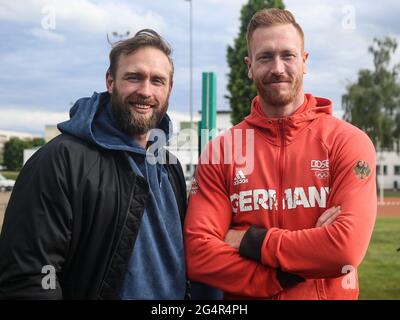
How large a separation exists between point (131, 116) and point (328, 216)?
41.8 inches

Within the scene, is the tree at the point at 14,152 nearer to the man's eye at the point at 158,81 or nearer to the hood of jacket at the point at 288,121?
the man's eye at the point at 158,81

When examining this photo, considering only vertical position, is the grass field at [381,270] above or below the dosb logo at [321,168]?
below

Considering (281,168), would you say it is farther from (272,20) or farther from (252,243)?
(272,20)

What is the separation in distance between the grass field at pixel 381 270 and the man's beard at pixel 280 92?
474cm

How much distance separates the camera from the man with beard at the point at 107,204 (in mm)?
2201

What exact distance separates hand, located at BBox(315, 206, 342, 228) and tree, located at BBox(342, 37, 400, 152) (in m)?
30.6

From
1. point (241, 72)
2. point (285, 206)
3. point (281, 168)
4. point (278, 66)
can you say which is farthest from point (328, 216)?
point (241, 72)

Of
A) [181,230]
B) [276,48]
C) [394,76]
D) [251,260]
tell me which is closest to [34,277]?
[181,230]

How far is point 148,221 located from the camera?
2451mm

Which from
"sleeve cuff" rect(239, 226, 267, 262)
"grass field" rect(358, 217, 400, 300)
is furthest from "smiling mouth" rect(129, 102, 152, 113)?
"grass field" rect(358, 217, 400, 300)

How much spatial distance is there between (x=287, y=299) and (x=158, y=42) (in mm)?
1420

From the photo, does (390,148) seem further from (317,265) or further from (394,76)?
(317,265)

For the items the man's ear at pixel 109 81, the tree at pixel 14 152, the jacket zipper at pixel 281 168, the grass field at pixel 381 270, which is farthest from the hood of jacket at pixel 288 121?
the tree at pixel 14 152
